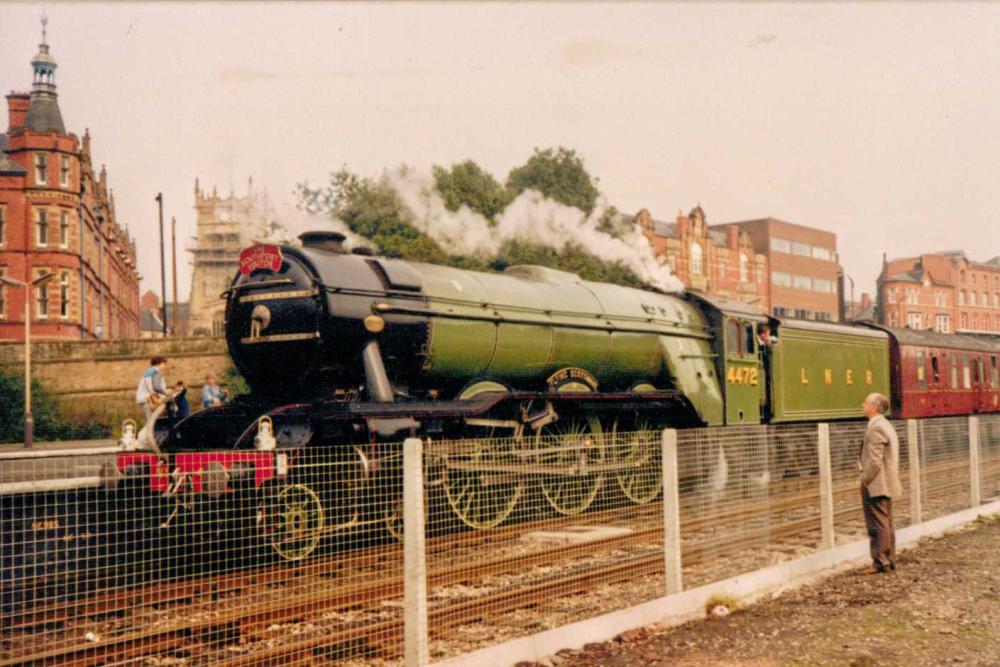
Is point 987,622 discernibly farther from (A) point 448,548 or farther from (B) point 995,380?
(B) point 995,380

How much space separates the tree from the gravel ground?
4273cm

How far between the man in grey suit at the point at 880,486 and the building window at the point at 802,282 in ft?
224

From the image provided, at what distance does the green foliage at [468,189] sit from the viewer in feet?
140

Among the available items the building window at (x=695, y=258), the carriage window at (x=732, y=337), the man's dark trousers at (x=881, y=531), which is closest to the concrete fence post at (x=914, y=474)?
the man's dark trousers at (x=881, y=531)

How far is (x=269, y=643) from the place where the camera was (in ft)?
18.8

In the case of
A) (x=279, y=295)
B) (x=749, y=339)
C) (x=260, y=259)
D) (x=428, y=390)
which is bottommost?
(x=428, y=390)

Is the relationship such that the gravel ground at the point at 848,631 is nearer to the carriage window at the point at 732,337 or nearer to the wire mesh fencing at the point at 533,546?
the wire mesh fencing at the point at 533,546

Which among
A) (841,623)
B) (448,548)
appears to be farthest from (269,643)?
(841,623)

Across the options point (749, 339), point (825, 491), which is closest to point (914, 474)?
point (825, 491)

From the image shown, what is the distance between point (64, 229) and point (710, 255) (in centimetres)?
4456

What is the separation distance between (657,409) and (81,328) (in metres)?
37.1

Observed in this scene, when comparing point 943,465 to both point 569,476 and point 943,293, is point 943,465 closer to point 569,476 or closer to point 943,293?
point 569,476

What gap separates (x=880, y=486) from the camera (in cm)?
870

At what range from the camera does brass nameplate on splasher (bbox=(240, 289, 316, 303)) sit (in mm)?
9609
